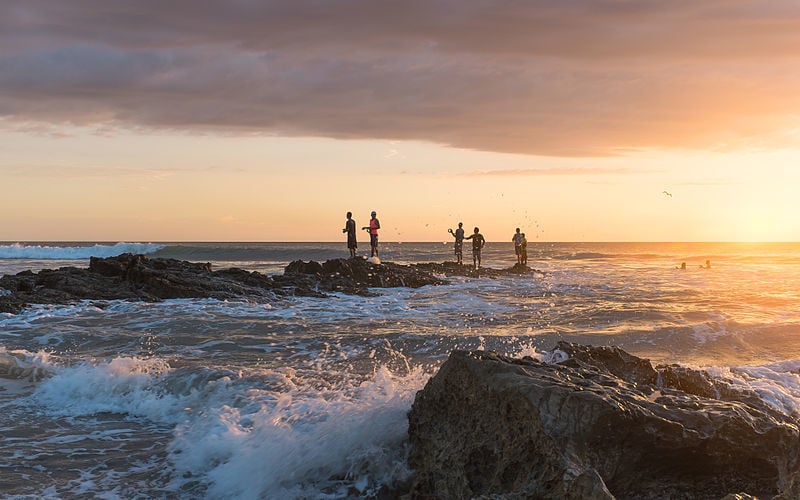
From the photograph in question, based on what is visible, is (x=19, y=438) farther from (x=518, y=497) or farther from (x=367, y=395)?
(x=518, y=497)

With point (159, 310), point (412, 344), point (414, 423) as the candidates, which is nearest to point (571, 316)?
point (412, 344)

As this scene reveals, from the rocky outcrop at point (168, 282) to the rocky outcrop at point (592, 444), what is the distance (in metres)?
13.9

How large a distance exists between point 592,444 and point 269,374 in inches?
203

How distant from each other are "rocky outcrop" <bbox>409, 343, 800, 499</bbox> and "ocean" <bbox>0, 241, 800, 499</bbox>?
2.70ft

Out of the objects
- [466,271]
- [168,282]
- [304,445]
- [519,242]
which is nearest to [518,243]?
[519,242]

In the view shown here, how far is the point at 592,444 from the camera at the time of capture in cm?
393

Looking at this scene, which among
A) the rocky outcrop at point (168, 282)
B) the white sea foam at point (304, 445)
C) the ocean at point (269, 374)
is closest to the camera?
the white sea foam at point (304, 445)

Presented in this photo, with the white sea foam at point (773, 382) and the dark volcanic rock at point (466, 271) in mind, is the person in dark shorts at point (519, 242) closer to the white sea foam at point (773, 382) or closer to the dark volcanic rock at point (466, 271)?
the dark volcanic rock at point (466, 271)

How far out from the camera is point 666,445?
13.3 ft

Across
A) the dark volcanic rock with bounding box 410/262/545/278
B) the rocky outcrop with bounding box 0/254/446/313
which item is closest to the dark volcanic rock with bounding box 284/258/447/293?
the rocky outcrop with bounding box 0/254/446/313

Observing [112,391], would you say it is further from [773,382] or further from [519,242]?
[519,242]

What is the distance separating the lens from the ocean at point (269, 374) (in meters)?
5.25

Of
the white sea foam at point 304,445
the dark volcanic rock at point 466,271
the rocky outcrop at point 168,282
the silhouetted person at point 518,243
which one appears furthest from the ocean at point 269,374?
the silhouetted person at point 518,243

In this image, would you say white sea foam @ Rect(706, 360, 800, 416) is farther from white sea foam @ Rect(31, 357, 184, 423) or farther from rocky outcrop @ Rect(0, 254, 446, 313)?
rocky outcrop @ Rect(0, 254, 446, 313)
